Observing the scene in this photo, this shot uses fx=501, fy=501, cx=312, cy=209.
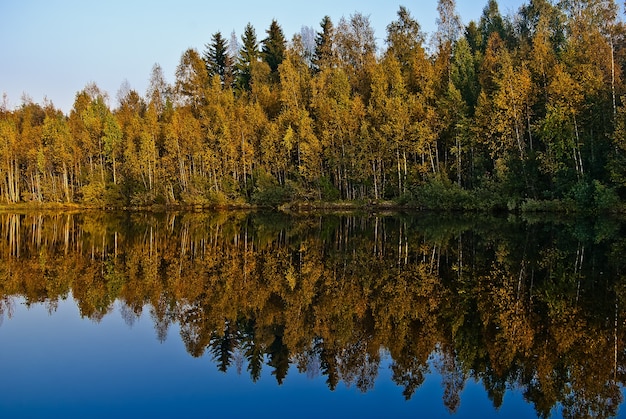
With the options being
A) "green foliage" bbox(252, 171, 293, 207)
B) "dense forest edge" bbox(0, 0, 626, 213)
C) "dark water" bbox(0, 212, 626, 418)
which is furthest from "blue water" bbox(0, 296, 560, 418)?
"green foliage" bbox(252, 171, 293, 207)

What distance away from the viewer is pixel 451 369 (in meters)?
6.88

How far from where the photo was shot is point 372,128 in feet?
139

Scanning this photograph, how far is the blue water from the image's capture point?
594 centimetres

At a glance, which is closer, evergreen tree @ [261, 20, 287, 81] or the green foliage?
the green foliage

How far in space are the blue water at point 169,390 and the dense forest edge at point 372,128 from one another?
90.2ft

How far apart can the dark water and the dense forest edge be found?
1973cm

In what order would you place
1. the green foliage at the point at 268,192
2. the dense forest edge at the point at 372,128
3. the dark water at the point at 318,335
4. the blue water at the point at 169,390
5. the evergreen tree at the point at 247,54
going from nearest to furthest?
1. the blue water at the point at 169,390
2. the dark water at the point at 318,335
3. the dense forest edge at the point at 372,128
4. the green foliage at the point at 268,192
5. the evergreen tree at the point at 247,54

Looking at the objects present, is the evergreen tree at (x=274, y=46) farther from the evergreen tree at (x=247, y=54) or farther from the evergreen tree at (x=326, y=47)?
the evergreen tree at (x=326, y=47)

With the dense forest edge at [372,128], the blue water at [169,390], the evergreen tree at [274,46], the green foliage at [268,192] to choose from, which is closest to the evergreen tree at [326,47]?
the dense forest edge at [372,128]

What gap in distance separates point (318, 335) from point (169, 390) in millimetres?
2570

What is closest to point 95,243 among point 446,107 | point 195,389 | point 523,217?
point 195,389

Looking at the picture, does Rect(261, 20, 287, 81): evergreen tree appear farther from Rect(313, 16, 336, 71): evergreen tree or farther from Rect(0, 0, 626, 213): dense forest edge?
Rect(313, 16, 336, 71): evergreen tree

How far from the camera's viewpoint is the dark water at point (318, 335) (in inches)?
243

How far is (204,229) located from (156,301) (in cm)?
1593
